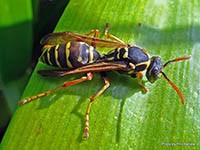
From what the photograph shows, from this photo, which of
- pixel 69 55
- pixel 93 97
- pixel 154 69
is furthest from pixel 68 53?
pixel 154 69

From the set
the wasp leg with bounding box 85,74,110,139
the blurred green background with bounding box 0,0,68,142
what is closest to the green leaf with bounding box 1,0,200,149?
the wasp leg with bounding box 85,74,110,139

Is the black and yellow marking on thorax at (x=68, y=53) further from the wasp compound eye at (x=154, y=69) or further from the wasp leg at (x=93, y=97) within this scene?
the wasp compound eye at (x=154, y=69)

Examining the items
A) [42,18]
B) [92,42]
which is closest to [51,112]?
[92,42]

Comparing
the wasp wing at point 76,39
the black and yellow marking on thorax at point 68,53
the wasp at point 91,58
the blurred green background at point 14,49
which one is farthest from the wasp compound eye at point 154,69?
the blurred green background at point 14,49

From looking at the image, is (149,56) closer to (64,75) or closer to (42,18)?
(64,75)

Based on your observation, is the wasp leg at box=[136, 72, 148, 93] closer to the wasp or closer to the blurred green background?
the wasp

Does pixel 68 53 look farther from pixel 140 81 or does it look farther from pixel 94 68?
pixel 140 81
